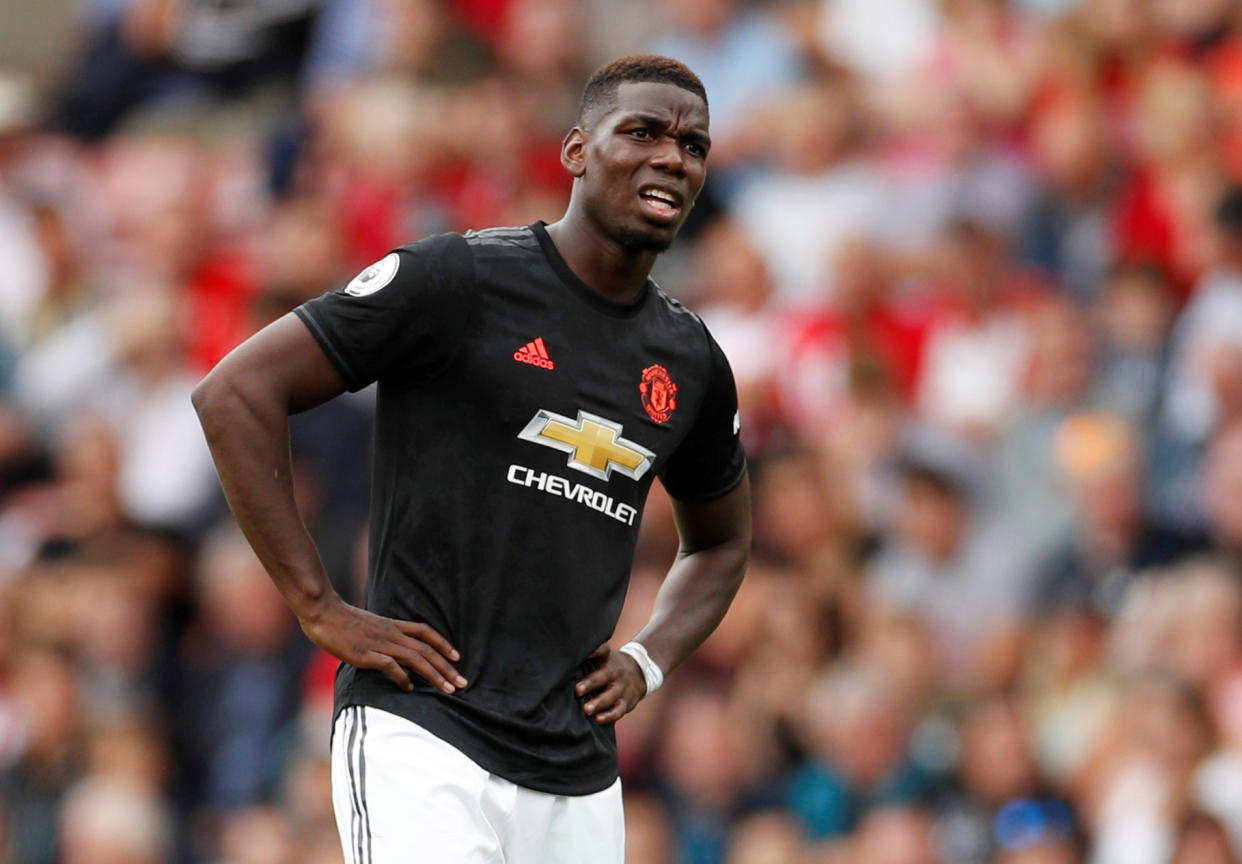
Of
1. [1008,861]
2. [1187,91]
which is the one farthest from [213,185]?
[1008,861]

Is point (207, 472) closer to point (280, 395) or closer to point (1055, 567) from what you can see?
point (1055, 567)

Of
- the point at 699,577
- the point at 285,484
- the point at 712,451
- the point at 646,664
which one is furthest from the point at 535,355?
the point at 699,577

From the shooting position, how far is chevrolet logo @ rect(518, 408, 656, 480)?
4.77 m

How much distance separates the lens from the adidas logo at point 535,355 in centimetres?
476

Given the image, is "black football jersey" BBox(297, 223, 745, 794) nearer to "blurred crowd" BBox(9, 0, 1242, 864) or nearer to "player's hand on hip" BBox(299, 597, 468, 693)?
"player's hand on hip" BBox(299, 597, 468, 693)

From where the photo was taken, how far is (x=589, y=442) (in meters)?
4.84

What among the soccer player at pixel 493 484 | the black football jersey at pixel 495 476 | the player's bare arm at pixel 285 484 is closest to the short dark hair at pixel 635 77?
the soccer player at pixel 493 484

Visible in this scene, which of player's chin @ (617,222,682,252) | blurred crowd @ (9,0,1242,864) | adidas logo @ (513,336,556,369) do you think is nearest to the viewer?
adidas logo @ (513,336,556,369)

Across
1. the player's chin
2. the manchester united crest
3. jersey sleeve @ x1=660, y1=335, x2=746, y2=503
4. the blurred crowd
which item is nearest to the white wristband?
jersey sleeve @ x1=660, y1=335, x2=746, y2=503

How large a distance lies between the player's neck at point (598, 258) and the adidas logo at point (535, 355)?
23cm

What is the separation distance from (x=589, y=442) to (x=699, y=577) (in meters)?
0.81

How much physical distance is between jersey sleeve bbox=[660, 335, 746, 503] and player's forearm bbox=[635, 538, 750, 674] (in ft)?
0.60

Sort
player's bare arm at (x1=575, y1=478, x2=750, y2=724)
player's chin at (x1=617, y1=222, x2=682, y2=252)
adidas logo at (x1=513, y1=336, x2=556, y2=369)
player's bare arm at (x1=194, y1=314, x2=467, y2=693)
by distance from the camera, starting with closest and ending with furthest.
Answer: player's bare arm at (x1=194, y1=314, x2=467, y2=693), adidas logo at (x1=513, y1=336, x2=556, y2=369), player's chin at (x1=617, y1=222, x2=682, y2=252), player's bare arm at (x1=575, y1=478, x2=750, y2=724)

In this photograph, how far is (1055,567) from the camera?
857 centimetres
